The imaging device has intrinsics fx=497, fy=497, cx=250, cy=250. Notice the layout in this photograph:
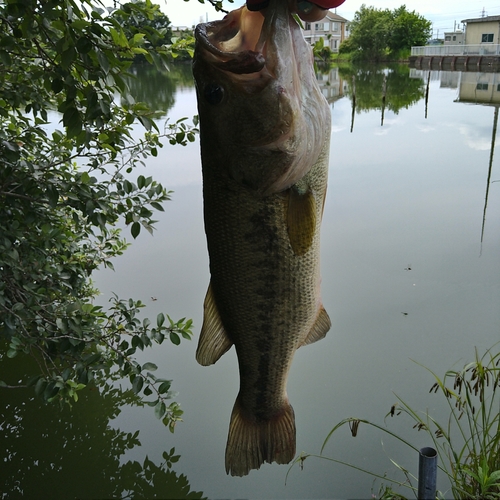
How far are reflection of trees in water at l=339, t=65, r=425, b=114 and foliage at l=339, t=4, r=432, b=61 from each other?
7672 mm

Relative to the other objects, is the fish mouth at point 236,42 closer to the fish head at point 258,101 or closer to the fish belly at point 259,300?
the fish head at point 258,101

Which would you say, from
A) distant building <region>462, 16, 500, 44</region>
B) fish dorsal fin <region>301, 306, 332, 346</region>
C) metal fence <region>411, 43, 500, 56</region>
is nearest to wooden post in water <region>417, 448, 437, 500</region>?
fish dorsal fin <region>301, 306, 332, 346</region>

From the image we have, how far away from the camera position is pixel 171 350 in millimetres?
4988

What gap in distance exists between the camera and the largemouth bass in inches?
43.6

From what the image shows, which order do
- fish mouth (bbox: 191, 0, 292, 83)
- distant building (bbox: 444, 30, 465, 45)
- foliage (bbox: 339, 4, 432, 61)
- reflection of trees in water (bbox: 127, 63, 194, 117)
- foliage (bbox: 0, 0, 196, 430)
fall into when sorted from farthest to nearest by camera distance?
1. distant building (bbox: 444, 30, 465, 45)
2. foliage (bbox: 339, 4, 432, 61)
3. reflection of trees in water (bbox: 127, 63, 194, 117)
4. foliage (bbox: 0, 0, 196, 430)
5. fish mouth (bbox: 191, 0, 292, 83)

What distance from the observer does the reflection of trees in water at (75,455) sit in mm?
3691

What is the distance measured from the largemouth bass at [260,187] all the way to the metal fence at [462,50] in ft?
126

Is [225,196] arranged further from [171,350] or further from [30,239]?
[171,350]

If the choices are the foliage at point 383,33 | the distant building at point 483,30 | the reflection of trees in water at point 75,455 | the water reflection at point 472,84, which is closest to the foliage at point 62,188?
the reflection of trees in water at point 75,455

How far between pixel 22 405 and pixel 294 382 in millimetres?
2406

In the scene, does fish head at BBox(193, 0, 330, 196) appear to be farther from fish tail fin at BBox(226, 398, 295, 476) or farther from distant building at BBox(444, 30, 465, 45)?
distant building at BBox(444, 30, 465, 45)

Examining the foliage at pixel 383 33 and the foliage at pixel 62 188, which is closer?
the foliage at pixel 62 188

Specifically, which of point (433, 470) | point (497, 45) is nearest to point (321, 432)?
point (433, 470)

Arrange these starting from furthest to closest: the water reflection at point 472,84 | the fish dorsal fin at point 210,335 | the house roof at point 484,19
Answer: the house roof at point 484,19
the water reflection at point 472,84
the fish dorsal fin at point 210,335
